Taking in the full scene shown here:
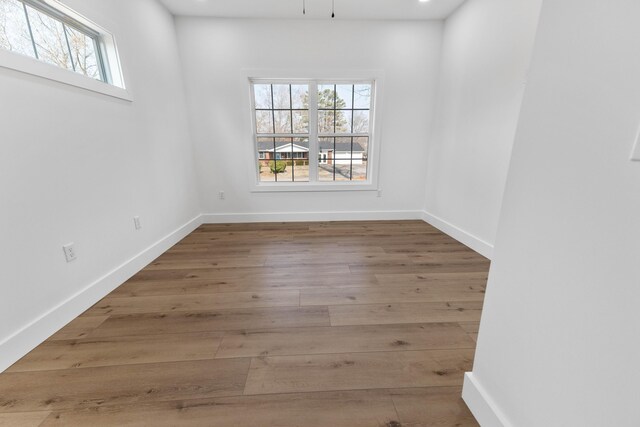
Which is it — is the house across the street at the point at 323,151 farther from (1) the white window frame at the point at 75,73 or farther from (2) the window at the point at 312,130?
(1) the white window frame at the point at 75,73

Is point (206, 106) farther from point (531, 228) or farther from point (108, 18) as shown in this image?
point (531, 228)

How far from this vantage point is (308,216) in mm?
3861

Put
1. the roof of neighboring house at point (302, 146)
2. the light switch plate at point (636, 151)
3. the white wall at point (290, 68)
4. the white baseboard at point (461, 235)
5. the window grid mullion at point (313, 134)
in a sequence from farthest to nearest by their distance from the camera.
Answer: the roof of neighboring house at point (302, 146) < the window grid mullion at point (313, 134) < the white wall at point (290, 68) < the white baseboard at point (461, 235) < the light switch plate at point (636, 151)

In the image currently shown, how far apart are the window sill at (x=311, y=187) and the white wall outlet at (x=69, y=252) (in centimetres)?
221

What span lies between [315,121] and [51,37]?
102 inches

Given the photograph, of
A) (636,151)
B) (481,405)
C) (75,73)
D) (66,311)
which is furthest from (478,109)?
(66,311)

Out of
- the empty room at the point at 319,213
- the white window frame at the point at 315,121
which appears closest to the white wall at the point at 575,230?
the empty room at the point at 319,213

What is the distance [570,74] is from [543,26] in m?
0.19

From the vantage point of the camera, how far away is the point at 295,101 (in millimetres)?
3580

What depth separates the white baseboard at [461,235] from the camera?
2.60m

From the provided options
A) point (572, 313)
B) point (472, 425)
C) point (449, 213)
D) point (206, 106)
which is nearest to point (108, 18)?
point (206, 106)

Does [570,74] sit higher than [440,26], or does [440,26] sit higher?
[440,26]

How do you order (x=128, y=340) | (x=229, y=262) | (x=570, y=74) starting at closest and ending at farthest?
(x=570, y=74) < (x=128, y=340) < (x=229, y=262)

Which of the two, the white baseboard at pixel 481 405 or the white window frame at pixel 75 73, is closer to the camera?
the white baseboard at pixel 481 405
